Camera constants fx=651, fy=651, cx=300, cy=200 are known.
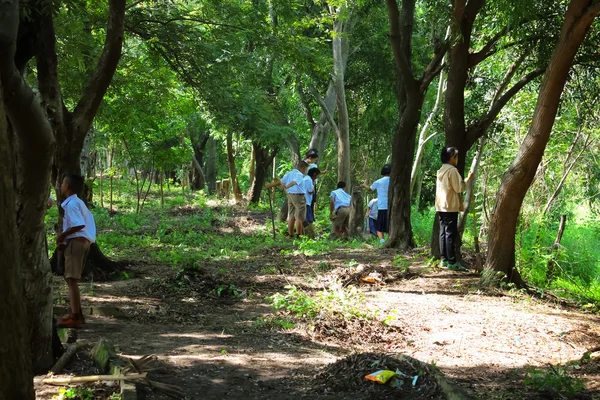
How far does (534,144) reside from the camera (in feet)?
28.8

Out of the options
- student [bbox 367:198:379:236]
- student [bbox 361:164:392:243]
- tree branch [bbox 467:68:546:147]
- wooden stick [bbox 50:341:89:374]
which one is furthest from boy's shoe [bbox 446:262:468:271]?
wooden stick [bbox 50:341:89:374]

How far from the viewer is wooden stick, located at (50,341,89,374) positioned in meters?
5.20

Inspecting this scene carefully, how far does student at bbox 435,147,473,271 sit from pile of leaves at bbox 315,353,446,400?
5.43 metres

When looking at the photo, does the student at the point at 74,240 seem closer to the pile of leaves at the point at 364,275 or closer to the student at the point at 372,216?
the pile of leaves at the point at 364,275

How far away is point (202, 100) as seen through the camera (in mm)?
13906

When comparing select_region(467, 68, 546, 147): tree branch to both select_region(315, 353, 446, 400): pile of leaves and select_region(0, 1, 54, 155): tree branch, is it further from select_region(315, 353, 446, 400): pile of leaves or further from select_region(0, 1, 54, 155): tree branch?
select_region(0, 1, 54, 155): tree branch

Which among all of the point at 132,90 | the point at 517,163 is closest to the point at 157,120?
the point at 132,90

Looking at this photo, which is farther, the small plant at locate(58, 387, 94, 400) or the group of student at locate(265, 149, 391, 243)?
the group of student at locate(265, 149, 391, 243)

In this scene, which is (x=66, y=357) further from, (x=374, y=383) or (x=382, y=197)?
(x=382, y=197)

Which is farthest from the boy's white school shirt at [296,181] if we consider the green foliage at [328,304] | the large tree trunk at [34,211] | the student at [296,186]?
the large tree trunk at [34,211]

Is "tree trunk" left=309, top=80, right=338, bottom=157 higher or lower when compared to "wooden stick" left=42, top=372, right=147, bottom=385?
higher

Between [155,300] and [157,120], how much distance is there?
509 inches

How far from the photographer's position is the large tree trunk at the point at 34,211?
185 inches

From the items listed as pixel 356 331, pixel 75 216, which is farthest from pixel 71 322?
pixel 356 331
